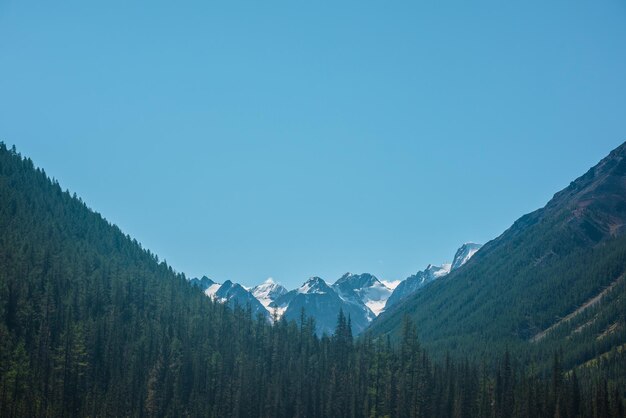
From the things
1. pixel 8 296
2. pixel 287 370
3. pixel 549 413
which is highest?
pixel 8 296

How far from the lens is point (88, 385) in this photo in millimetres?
178125

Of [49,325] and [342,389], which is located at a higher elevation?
[49,325]

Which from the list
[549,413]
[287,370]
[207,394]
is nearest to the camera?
[549,413]

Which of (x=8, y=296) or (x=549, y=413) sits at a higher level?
(x=8, y=296)

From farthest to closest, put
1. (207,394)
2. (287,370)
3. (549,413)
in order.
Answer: (287,370)
(207,394)
(549,413)

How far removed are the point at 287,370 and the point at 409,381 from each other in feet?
101

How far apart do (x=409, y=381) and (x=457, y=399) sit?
14.9 metres

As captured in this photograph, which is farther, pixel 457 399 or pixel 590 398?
pixel 590 398

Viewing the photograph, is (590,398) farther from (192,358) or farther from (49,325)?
(49,325)

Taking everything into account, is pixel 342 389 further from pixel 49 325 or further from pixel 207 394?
pixel 49 325

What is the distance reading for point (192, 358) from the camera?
645ft

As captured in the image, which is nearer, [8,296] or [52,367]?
[52,367]

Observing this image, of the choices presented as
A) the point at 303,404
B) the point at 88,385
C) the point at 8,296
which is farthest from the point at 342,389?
the point at 8,296

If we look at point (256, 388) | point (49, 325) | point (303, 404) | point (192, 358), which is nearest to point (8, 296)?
point (49, 325)
